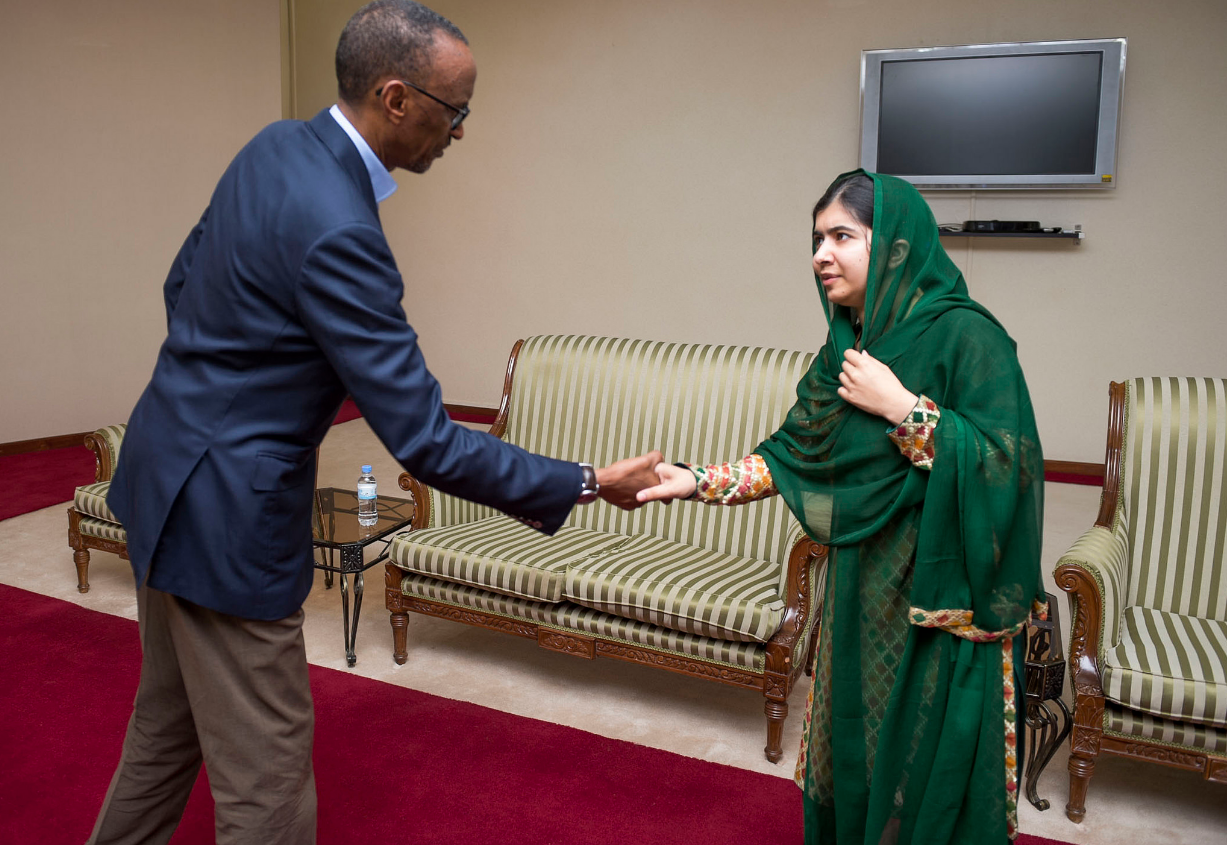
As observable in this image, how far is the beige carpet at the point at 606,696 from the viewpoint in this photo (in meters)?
2.57

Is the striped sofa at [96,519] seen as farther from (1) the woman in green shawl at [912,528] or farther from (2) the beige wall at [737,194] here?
(2) the beige wall at [737,194]

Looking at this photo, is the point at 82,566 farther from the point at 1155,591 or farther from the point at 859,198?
the point at 1155,591

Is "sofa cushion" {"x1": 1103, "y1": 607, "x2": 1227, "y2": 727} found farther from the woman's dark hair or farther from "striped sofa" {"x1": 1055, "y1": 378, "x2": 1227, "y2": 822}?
the woman's dark hair

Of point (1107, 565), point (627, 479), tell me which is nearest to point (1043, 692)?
point (1107, 565)

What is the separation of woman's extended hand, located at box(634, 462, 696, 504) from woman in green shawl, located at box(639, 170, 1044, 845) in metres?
0.22

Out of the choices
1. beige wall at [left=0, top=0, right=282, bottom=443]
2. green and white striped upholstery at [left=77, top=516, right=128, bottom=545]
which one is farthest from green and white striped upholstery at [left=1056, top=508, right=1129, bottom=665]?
beige wall at [left=0, top=0, right=282, bottom=443]

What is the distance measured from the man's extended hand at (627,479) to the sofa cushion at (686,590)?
0.90 meters

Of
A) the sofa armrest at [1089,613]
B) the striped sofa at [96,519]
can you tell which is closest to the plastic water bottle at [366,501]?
the striped sofa at [96,519]

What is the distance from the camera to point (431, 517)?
354cm

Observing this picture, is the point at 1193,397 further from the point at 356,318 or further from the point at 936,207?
the point at 936,207

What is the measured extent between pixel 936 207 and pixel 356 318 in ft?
18.4

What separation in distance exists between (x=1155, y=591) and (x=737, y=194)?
4477mm

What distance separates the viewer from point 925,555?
Answer: 5.59 feet

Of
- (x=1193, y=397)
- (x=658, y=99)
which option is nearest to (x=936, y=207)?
(x=658, y=99)
